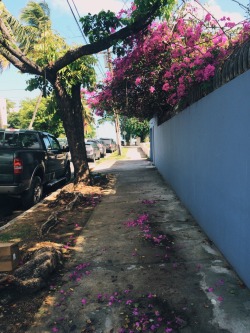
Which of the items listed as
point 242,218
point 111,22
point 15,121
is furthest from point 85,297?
point 15,121

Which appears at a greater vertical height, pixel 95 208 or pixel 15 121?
pixel 15 121

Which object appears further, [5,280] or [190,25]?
[190,25]

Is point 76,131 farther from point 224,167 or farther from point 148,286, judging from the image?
point 148,286

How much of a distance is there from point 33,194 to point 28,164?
3.13 feet

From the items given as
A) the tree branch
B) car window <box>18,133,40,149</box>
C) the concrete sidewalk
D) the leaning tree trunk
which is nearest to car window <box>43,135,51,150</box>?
car window <box>18,133,40,149</box>

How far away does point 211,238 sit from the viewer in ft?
16.5

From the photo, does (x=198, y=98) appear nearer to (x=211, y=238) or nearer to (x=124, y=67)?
(x=211, y=238)

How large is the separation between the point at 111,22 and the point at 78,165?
15.0ft

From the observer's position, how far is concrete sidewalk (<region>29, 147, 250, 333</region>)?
9.78 ft

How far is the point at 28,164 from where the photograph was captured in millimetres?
7430

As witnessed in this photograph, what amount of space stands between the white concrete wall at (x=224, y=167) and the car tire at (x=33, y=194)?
392 cm

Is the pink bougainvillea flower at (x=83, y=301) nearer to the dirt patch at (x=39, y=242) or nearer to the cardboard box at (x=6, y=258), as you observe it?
the dirt patch at (x=39, y=242)

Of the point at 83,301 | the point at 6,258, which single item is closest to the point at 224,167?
the point at 83,301

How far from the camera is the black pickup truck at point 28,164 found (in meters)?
6.89
